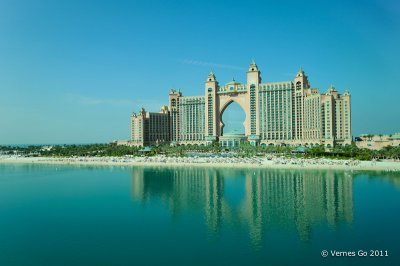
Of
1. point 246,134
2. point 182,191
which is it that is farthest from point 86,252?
point 246,134

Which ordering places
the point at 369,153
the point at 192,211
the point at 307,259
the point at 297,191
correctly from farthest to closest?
1. the point at 369,153
2. the point at 297,191
3. the point at 192,211
4. the point at 307,259

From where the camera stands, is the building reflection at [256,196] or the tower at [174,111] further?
the tower at [174,111]

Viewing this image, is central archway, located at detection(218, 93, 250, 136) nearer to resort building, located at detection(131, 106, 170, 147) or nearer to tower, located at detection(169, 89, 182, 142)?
tower, located at detection(169, 89, 182, 142)

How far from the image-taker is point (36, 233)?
31922 mm

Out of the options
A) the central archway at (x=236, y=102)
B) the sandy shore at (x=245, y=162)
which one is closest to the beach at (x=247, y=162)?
the sandy shore at (x=245, y=162)

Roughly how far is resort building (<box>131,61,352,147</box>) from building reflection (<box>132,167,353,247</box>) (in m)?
42.1

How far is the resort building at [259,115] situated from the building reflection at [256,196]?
42079mm

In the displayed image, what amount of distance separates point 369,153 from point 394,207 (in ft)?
145

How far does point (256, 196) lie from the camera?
1816 inches

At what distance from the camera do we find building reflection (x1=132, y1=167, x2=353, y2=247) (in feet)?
111

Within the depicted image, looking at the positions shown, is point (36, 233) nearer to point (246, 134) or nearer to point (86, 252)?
point (86, 252)

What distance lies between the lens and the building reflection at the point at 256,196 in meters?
33.9
